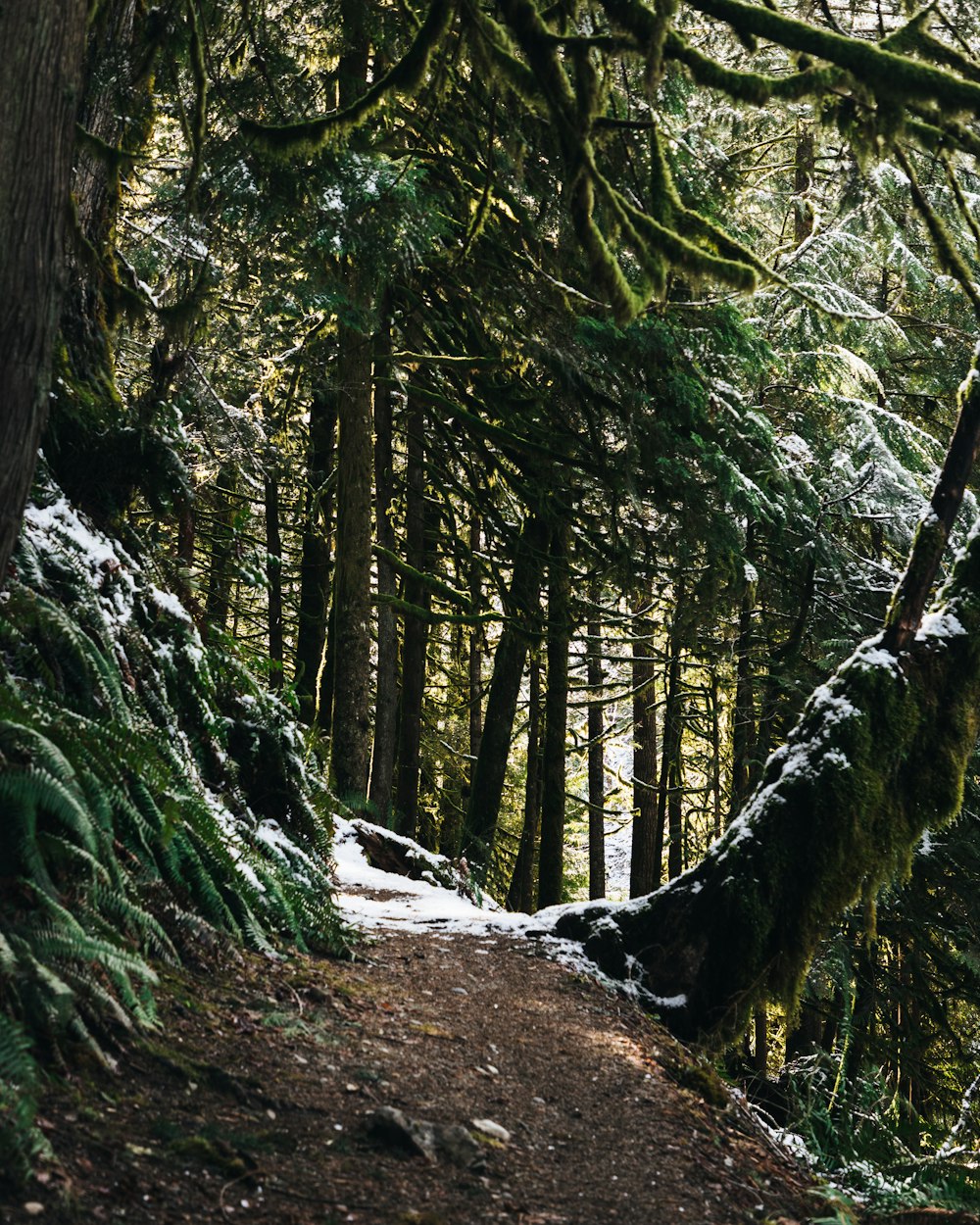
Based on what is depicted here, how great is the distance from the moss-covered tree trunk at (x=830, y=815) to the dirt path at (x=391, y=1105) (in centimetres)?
56

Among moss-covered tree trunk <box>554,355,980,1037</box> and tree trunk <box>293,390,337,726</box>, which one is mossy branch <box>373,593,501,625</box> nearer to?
tree trunk <box>293,390,337,726</box>

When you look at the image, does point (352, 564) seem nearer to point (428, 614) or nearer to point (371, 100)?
point (428, 614)

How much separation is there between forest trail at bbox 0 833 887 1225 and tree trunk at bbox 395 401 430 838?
770cm

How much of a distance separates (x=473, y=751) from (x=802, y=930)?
11.6 meters

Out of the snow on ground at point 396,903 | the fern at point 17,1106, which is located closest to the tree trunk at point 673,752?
the snow on ground at point 396,903

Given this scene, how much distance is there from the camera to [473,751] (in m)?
17.0

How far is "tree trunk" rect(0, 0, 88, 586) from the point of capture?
9.76 feet

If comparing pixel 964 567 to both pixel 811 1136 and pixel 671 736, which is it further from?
pixel 671 736

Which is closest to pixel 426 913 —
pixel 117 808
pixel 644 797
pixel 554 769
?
pixel 117 808

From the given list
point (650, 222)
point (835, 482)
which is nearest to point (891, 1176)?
point (650, 222)

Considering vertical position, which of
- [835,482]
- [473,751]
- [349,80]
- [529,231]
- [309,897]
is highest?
[349,80]

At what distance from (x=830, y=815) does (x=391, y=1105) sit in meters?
3.07

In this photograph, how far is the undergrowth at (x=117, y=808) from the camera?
2738 mm

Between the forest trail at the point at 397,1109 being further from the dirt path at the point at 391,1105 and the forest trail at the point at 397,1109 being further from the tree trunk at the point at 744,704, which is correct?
the tree trunk at the point at 744,704
